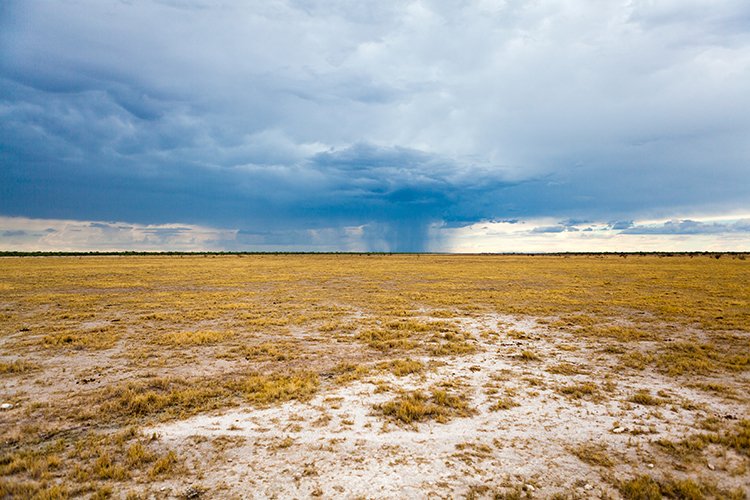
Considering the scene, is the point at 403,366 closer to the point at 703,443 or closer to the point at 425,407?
the point at 425,407

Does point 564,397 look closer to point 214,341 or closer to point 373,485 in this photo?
point 373,485

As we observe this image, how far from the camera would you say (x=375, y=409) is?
9.00 meters

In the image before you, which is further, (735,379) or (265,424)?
(735,379)

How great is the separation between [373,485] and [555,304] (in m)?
23.9

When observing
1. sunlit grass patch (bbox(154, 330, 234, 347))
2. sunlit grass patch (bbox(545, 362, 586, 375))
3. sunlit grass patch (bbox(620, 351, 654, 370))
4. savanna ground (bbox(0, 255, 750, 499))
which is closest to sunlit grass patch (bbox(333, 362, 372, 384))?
savanna ground (bbox(0, 255, 750, 499))

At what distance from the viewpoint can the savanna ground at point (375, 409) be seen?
618 centimetres

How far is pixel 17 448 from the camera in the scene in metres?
7.11

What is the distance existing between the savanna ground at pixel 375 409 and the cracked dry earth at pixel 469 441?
0.04m

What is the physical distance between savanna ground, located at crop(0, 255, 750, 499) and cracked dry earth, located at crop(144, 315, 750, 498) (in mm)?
42

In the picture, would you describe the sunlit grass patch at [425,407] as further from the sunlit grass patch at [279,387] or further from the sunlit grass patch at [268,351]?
the sunlit grass patch at [268,351]

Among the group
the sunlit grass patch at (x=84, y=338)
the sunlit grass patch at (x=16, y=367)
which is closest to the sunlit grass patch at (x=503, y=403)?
the sunlit grass patch at (x=16, y=367)

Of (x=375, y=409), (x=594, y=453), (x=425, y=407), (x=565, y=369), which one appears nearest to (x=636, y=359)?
(x=565, y=369)

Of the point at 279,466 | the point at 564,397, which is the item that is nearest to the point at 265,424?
the point at 279,466

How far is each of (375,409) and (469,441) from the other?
7.98 ft
